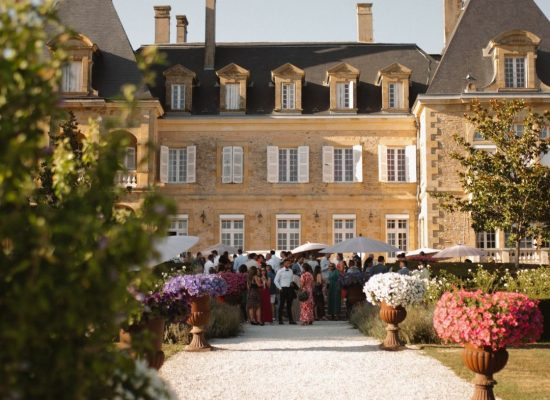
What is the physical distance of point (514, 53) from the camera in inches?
1083

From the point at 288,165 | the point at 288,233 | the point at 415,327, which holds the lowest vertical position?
the point at 415,327

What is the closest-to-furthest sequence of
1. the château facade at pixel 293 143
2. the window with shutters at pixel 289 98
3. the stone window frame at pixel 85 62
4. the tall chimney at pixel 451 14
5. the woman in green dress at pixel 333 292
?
the woman in green dress at pixel 333 292 → the stone window frame at pixel 85 62 → the château facade at pixel 293 143 → the window with shutters at pixel 289 98 → the tall chimney at pixel 451 14

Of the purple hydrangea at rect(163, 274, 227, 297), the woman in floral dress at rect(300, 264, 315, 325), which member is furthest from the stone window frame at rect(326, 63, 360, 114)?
the purple hydrangea at rect(163, 274, 227, 297)

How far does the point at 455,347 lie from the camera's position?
12.7m

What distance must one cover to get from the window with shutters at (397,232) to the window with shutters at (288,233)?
321cm

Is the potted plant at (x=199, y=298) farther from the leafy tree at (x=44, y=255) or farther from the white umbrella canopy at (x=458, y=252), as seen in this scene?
the white umbrella canopy at (x=458, y=252)

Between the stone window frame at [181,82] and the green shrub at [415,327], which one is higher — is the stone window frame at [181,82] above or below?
above

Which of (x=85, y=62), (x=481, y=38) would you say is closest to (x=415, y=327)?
(x=481, y=38)

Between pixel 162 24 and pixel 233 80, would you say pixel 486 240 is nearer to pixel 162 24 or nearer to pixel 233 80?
pixel 233 80

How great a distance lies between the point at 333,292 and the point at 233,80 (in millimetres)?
13263

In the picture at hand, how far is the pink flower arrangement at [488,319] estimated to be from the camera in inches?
297

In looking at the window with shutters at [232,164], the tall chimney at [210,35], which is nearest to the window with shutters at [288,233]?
the window with shutters at [232,164]

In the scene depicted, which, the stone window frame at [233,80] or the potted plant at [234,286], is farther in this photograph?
the stone window frame at [233,80]

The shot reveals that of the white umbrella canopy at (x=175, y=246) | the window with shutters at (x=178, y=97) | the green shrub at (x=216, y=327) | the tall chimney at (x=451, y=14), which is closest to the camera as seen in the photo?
the green shrub at (x=216, y=327)
